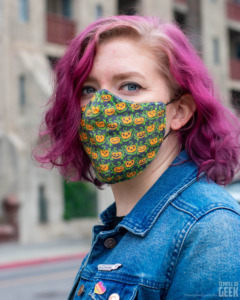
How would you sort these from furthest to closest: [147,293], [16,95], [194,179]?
1. [16,95]
2. [194,179]
3. [147,293]

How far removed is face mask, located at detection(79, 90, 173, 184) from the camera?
210 centimetres

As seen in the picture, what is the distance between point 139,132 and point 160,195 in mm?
310

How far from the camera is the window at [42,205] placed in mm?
19312

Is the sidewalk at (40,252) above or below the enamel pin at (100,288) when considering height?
below

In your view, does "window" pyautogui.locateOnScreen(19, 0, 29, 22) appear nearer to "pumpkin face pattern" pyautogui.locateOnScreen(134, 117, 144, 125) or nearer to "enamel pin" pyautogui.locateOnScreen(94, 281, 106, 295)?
"pumpkin face pattern" pyautogui.locateOnScreen(134, 117, 144, 125)

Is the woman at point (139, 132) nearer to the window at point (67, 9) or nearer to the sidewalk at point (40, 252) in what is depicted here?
the sidewalk at point (40, 252)

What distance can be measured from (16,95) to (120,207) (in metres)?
18.0

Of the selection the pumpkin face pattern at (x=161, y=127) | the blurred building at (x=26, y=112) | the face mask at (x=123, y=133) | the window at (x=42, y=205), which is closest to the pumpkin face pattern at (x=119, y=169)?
the face mask at (x=123, y=133)

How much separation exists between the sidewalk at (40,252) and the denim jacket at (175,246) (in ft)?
39.1

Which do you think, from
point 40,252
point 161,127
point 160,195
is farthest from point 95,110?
point 40,252

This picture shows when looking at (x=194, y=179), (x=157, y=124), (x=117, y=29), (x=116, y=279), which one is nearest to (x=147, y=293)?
(x=116, y=279)

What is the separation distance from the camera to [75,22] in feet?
72.1

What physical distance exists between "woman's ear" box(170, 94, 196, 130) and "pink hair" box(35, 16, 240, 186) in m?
0.02

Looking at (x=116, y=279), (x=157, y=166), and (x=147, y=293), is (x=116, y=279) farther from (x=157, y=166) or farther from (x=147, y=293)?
(x=157, y=166)
